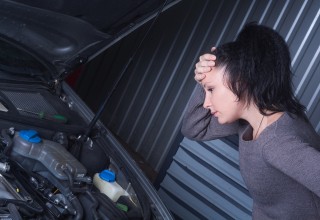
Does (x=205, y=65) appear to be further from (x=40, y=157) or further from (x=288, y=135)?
(x=40, y=157)

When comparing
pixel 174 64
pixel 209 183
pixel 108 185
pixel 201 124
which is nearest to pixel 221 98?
pixel 201 124

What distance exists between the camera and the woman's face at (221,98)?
4.70 feet

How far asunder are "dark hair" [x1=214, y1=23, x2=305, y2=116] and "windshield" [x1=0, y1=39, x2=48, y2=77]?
2.66ft

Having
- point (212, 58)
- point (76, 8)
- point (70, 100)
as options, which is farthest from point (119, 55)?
point (212, 58)

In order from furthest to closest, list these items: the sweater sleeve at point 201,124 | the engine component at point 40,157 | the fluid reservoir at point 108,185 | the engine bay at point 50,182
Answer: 1. the sweater sleeve at point 201,124
2. the fluid reservoir at point 108,185
3. the engine component at point 40,157
4. the engine bay at point 50,182

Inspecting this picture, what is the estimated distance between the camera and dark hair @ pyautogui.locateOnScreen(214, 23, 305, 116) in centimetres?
142

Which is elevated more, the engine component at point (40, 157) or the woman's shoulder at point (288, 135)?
the woman's shoulder at point (288, 135)

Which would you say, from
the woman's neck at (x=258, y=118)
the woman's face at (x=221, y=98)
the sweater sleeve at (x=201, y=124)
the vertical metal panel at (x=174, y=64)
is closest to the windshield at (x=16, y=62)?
the sweater sleeve at (x=201, y=124)

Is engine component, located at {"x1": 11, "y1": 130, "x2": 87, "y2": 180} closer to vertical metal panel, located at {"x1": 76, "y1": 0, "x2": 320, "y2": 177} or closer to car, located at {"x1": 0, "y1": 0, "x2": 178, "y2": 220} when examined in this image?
car, located at {"x1": 0, "y1": 0, "x2": 178, "y2": 220}

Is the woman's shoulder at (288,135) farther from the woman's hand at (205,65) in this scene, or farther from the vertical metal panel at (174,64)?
the vertical metal panel at (174,64)

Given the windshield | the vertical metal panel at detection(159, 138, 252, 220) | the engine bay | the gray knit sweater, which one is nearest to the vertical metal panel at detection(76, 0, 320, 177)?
the vertical metal panel at detection(159, 138, 252, 220)

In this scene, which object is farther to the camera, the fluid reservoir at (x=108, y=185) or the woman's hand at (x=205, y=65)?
the fluid reservoir at (x=108, y=185)

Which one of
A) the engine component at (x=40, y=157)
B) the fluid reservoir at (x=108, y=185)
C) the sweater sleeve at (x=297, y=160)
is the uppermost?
the sweater sleeve at (x=297, y=160)

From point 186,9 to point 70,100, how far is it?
1.97 m
